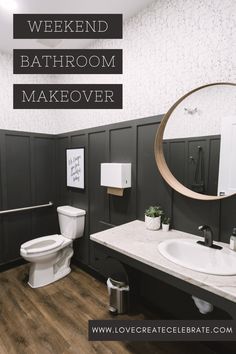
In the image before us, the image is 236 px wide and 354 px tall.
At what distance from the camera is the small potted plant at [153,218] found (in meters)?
1.58

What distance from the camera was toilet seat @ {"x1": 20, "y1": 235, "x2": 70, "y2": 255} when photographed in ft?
6.63

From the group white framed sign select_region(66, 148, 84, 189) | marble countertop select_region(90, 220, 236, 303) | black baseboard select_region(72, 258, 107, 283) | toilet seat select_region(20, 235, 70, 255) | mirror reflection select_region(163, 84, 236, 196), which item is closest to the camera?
marble countertop select_region(90, 220, 236, 303)

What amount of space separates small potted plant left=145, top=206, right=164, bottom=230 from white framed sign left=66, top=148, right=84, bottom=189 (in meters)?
1.03

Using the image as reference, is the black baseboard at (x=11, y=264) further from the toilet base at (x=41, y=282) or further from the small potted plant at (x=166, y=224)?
the small potted plant at (x=166, y=224)

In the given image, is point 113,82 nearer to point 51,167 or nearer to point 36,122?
point 36,122

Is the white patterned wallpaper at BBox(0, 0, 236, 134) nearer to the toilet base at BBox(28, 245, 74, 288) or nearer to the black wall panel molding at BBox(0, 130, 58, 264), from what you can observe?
the black wall panel molding at BBox(0, 130, 58, 264)

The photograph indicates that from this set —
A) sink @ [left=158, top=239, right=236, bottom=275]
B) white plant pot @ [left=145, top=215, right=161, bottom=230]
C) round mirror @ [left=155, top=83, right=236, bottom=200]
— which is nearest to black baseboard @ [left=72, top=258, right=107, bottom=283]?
white plant pot @ [left=145, top=215, right=161, bottom=230]

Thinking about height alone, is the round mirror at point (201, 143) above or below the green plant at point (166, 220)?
above

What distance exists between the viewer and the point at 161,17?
160 centimetres

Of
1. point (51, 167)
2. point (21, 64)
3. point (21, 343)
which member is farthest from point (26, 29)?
point (21, 343)

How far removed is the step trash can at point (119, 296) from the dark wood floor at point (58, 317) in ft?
0.20

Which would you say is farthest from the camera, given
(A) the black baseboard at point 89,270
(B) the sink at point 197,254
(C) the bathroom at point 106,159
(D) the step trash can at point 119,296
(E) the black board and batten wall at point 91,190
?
(A) the black baseboard at point 89,270

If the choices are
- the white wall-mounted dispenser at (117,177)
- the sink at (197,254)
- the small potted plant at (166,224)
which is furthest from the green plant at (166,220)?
the white wall-mounted dispenser at (117,177)

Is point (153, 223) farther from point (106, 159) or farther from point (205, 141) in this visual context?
point (106, 159)
